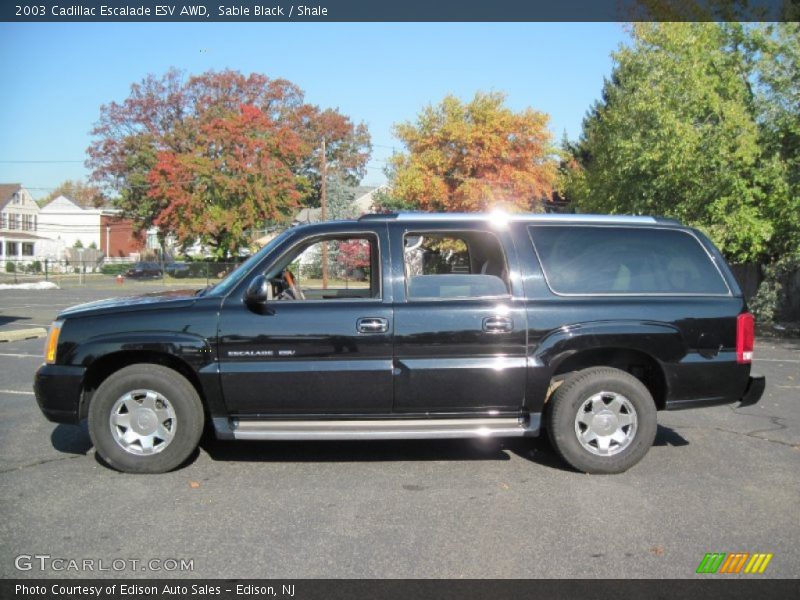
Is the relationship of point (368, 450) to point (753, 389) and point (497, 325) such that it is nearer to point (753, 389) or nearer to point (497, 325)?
point (497, 325)

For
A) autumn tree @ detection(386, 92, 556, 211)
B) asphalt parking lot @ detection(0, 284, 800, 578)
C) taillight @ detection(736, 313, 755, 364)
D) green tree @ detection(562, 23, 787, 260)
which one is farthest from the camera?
autumn tree @ detection(386, 92, 556, 211)

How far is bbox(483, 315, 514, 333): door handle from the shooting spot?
17.2 ft

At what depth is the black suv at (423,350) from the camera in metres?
5.17

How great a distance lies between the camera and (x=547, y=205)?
46.1m

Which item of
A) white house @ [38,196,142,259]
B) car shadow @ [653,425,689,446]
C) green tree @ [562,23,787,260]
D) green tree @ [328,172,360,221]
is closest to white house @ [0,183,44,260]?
white house @ [38,196,142,259]

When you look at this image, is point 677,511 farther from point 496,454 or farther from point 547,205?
point 547,205

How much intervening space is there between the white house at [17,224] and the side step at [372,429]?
223 feet

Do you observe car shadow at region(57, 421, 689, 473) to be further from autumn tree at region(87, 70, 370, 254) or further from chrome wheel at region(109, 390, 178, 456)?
autumn tree at region(87, 70, 370, 254)

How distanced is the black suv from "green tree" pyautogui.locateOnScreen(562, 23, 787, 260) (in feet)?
45.7

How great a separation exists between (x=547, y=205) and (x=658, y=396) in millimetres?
41698

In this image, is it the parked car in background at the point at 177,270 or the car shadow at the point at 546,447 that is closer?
the car shadow at the point at 546,447

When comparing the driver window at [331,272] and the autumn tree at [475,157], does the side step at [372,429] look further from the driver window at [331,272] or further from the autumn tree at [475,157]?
the autumn tree at [475,157]

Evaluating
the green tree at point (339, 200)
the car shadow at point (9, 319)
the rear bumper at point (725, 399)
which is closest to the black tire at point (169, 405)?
the rear bumper at point (725, 399)

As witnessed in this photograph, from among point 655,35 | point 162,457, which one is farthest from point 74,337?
point 655,35
